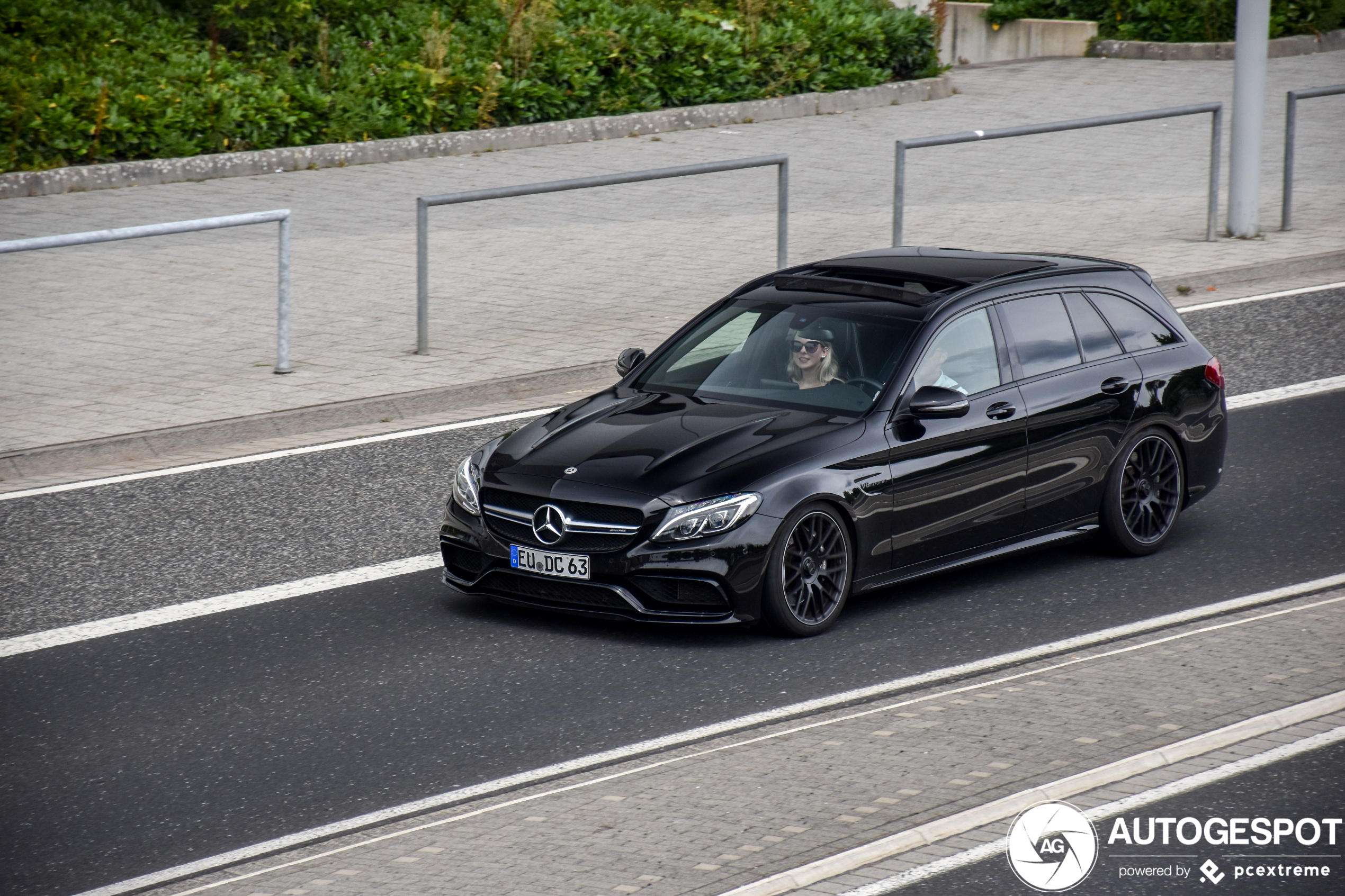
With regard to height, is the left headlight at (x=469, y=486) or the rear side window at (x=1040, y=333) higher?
the rear side window at (x=1040, y=333)

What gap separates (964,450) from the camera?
8.26 metres

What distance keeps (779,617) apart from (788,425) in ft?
2.83

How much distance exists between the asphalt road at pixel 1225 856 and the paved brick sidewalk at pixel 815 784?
0.17 m

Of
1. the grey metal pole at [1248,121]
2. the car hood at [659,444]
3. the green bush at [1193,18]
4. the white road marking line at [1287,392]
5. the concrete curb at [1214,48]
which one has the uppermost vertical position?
the green bush at [1193,18]

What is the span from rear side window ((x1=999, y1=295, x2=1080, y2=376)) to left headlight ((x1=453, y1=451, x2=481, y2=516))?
2.55m

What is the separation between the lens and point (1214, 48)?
2803cm

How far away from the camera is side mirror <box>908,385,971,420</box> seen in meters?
8.04

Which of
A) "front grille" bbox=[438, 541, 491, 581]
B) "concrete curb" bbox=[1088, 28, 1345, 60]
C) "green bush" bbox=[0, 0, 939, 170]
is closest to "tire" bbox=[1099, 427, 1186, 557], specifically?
"front grille" bbox=[438, 541, 491, 581]

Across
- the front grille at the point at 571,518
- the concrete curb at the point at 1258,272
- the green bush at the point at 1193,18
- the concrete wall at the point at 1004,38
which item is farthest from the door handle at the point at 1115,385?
the green bush at the point at 1193,18

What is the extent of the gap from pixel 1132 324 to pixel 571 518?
Answer: 325 cm

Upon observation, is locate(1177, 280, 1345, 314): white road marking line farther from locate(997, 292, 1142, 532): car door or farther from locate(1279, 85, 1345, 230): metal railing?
locate(997, 292, 1142, 532): car door

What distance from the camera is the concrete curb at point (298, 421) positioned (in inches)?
414

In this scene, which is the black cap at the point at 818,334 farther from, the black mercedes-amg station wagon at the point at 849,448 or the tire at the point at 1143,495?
the tire at the point at 1143,495

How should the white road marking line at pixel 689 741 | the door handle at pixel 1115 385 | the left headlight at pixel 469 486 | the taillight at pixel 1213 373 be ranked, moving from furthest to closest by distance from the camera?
the taillight at pixel 1213 373 < the door handle at pixel 1115 385 < the left headlight at pixel 469 486 < the white road marking line at pixel 689 741
